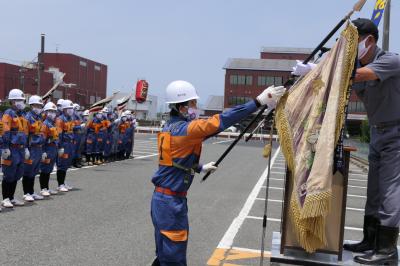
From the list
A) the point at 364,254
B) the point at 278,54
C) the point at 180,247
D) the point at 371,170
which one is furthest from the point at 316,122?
the point at 278,54

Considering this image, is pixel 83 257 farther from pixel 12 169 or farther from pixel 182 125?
pixel 12 169

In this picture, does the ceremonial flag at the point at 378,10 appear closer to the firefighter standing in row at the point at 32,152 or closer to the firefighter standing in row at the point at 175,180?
the firefighter standing in row at the point at 175,180

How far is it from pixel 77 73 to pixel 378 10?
68586mm

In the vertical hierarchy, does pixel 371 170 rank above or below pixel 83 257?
above

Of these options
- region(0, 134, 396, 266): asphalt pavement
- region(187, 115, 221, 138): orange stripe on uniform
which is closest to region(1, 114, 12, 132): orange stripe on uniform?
region(0, 134, 396, 266): asphalt pavement

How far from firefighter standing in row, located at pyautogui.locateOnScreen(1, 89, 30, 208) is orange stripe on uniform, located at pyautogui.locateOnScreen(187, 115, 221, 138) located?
5.97 meters

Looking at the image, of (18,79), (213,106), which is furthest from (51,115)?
(213,106)

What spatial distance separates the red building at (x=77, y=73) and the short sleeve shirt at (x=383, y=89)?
6204 centimetres

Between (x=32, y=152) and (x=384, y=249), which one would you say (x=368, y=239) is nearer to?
(x=384, y=249)

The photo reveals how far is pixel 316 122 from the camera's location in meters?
3.71

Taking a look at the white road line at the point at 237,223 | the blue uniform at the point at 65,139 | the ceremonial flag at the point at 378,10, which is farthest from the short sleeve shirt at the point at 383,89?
the blue uniform at the point at 65,139

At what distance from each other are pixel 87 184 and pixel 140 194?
2.19m

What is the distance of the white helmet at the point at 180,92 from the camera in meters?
4.28

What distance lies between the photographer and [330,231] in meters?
3.91
